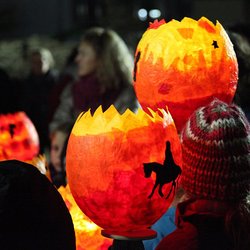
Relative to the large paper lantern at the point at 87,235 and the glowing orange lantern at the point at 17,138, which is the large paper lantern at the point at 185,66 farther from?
the glowing orange lantern at the point at 17,138

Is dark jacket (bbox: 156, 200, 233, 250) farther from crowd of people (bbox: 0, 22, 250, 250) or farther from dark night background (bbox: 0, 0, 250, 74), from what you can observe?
dark night background (bbox: 0, 0, 250, 74)

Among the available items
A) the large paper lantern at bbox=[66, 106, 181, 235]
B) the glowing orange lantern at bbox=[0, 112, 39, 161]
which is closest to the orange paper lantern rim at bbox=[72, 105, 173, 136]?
the large paper lantern at bbox=[66, 106, 181, 235]

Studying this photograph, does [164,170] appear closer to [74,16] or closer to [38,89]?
[38,89]

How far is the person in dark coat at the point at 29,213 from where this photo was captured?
6.83 ft

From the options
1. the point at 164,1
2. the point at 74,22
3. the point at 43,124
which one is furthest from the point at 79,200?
the point at 74,22

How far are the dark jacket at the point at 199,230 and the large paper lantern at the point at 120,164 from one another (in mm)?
115

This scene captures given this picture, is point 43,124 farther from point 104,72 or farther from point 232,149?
point 232,149

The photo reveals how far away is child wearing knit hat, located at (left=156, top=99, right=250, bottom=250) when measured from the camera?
7.93 feet

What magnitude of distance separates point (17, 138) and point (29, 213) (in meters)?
2.30

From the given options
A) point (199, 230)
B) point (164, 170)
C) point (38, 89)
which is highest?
point (164, 170)

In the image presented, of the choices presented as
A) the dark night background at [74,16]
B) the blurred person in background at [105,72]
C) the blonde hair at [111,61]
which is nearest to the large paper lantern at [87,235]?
the blurred person in background at [105,72]

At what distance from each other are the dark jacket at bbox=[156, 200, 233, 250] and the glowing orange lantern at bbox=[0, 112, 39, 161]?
2016 millimetres

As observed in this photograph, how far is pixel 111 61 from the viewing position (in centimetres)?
516

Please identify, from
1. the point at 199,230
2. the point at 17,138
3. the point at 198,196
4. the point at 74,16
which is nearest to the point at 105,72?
the point at 17,138
